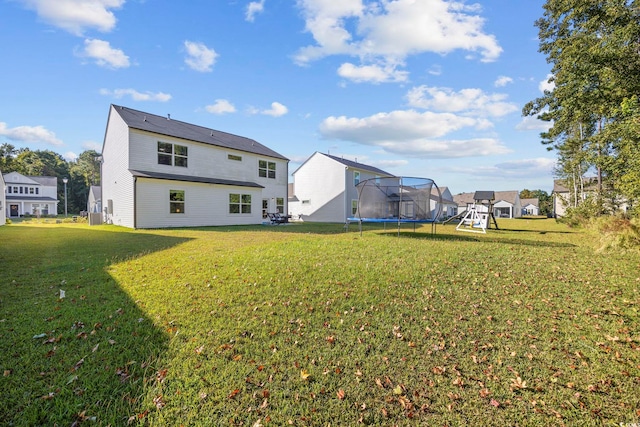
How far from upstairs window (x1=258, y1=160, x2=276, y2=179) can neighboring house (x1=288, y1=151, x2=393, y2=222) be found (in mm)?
5463

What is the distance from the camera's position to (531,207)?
215 feet

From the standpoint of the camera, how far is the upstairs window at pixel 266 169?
23203 mm

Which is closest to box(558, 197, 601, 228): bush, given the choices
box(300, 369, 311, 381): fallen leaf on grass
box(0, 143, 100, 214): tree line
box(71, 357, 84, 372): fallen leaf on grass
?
box(300, 369, 311, 381): fallen leaf on grass

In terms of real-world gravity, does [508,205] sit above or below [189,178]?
below

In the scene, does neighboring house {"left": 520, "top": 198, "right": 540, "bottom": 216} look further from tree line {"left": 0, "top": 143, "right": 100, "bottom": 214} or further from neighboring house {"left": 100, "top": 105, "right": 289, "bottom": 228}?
tree line {"left": 0, "top": 143, "right": 100, "bottom": 214}

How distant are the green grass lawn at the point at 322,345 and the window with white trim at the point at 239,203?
45.8 ft

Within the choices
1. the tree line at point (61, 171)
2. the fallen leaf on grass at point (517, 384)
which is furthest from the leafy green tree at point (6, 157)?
the fallen leaf on grass at point (517, 384)

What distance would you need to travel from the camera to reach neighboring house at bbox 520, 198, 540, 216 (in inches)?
2566

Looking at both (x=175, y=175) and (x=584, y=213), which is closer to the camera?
(x=175, y=175)

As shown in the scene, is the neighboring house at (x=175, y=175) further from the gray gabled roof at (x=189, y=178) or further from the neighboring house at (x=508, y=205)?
the neighboring house at (x=508, y=205)

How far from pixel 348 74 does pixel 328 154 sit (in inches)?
501

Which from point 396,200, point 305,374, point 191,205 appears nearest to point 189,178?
point 191,205

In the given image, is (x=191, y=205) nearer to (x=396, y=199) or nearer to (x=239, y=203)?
(x=239, y=203)

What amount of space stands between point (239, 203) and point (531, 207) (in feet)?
234
